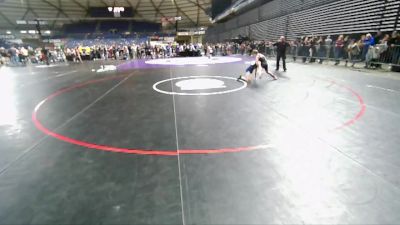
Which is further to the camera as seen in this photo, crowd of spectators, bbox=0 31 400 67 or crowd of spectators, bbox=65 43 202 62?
crowd of spectators, bbox=65 43 202 62

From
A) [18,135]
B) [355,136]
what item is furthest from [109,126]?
[355,136]

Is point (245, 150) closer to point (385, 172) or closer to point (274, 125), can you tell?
point (274, 125)

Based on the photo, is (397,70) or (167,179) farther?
(397,70)

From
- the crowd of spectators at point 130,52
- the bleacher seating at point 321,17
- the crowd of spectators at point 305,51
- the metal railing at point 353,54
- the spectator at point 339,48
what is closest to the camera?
the metal railing at point 353,54

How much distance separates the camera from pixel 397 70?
436 inches

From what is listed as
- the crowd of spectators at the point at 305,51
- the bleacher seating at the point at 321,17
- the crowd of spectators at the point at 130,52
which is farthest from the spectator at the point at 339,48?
the crowd of spectators at the point at 130,52

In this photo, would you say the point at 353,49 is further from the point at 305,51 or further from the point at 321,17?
the point at 321,17

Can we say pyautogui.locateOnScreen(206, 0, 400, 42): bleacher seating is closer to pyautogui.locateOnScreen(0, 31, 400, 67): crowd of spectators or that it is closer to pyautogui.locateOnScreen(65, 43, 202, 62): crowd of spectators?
pyautogui.locateOnScreen(0, 31, 400, 67): crowd of spectators

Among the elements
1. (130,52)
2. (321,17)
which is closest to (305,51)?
(321,17)

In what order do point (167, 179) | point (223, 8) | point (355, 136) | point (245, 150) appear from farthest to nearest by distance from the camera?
point (223, 8) < point (355, 136) < point (245, 150) < point (167, 179)

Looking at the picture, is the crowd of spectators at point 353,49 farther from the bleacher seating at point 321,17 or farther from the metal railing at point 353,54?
the bleacher seating at point 321,17

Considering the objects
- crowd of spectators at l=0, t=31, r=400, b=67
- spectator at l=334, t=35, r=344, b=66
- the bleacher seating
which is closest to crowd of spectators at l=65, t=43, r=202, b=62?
crowd of spectators at l=0, t=31, r=400, b=67

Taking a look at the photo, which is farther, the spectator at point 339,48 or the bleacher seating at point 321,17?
the spectator at point 339,48

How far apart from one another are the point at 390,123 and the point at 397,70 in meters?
8.79
